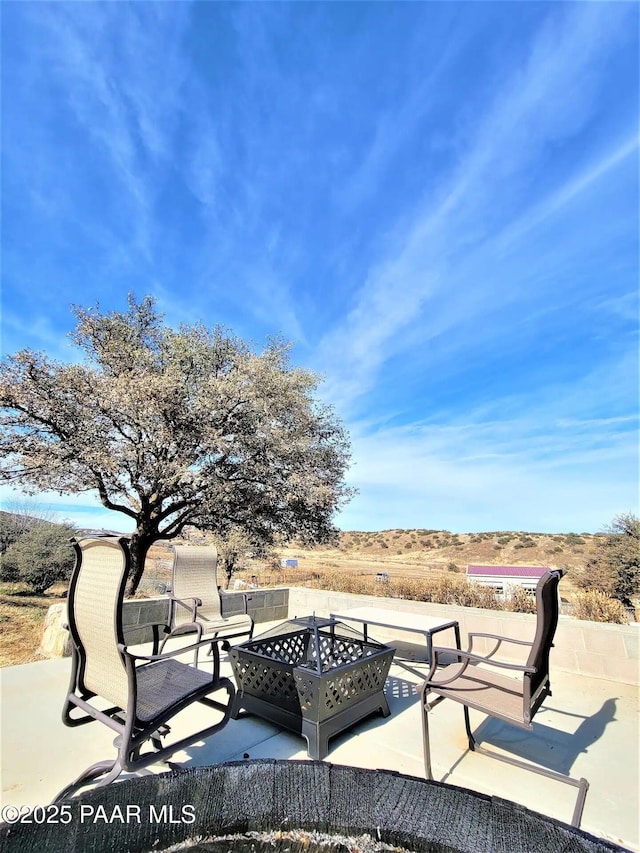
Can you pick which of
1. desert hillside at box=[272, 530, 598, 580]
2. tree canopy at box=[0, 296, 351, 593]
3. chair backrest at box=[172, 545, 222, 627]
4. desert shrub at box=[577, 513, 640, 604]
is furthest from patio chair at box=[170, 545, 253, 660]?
desert hillside at box=[272, 530, 598, 580]

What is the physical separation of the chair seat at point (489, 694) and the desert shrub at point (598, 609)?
3541 millimetres

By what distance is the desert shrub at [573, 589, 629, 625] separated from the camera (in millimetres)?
4809

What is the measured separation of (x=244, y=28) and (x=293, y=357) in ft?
21.3

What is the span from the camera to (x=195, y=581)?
14.6 feet

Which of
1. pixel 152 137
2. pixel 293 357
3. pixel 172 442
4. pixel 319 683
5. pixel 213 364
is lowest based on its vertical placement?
pixel 319 683

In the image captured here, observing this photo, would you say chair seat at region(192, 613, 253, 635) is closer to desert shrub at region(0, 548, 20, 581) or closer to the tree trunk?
the tree trunk

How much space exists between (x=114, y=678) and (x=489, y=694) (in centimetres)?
204

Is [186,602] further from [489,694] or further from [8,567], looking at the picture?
[8,567]

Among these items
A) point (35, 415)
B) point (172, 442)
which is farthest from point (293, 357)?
point (35, 415)

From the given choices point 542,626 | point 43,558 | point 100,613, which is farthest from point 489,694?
point 43,558

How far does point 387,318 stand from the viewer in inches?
441

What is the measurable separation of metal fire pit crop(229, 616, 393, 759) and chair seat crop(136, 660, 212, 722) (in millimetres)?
423

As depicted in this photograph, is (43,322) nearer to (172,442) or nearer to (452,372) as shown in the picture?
(172,442)

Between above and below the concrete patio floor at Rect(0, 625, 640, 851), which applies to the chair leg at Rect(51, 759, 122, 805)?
above
